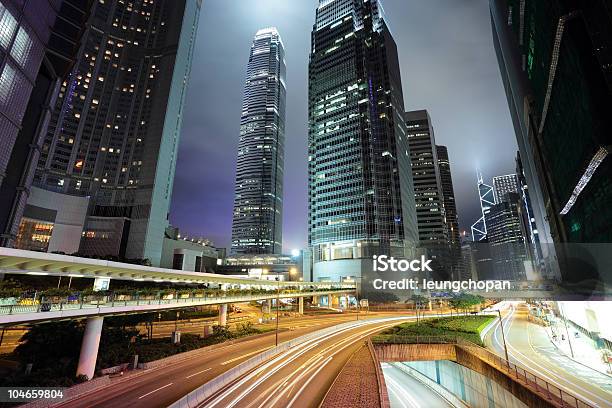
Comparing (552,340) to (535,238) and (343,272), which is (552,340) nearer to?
(343,272)

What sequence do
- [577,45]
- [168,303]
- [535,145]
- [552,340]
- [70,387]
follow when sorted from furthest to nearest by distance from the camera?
[535,145]
[552,340]
[577,45]
[168,303]
[70,387]

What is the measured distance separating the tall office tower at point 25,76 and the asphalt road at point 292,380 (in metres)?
63.8

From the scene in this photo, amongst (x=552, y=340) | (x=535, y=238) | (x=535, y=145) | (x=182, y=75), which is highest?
(x=182, y=75)

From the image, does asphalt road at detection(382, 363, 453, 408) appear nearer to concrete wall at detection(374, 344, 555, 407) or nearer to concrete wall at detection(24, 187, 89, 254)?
concrete wall at detection(374, 344, 555, 407)

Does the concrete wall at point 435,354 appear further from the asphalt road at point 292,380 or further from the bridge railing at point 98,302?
the bridge railing at point 98,302

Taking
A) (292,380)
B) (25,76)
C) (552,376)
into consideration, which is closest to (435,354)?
(552,376)

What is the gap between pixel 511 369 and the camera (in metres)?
24.5

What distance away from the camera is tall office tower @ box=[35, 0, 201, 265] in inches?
4078

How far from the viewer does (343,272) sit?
375 feet

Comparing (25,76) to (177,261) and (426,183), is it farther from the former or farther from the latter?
(426,183)

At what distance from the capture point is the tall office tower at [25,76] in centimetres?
5097

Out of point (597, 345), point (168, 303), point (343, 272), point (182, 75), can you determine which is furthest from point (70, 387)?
point (182, 75)

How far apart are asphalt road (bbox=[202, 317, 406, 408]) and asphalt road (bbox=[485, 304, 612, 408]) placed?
20.9m

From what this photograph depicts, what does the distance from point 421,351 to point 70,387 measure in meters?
34.8
